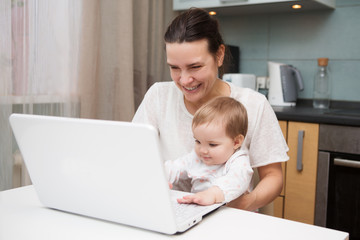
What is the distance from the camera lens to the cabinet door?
2154mm

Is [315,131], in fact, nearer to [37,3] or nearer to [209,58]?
[209,58]

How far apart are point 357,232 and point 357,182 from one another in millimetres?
258

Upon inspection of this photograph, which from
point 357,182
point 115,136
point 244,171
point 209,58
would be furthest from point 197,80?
point 357,182

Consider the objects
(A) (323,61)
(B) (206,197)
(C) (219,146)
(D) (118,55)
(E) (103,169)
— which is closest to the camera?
(E) (103,169)

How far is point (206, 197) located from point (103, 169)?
276 millimetres

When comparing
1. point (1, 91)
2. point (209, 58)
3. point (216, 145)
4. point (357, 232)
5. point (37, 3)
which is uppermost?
point (37, 3)

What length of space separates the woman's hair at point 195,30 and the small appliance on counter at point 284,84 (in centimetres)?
127

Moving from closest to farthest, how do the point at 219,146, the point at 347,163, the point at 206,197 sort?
the point at 206,197 → the point at 219,146 → the point at 347,163

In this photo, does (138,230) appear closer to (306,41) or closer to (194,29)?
(194,29)

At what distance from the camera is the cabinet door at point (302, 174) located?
2.15 meters

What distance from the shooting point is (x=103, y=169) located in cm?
77

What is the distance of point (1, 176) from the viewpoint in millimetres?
1716

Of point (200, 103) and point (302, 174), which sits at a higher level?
point (200, 103)

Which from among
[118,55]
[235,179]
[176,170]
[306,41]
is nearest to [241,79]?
[306,41]
